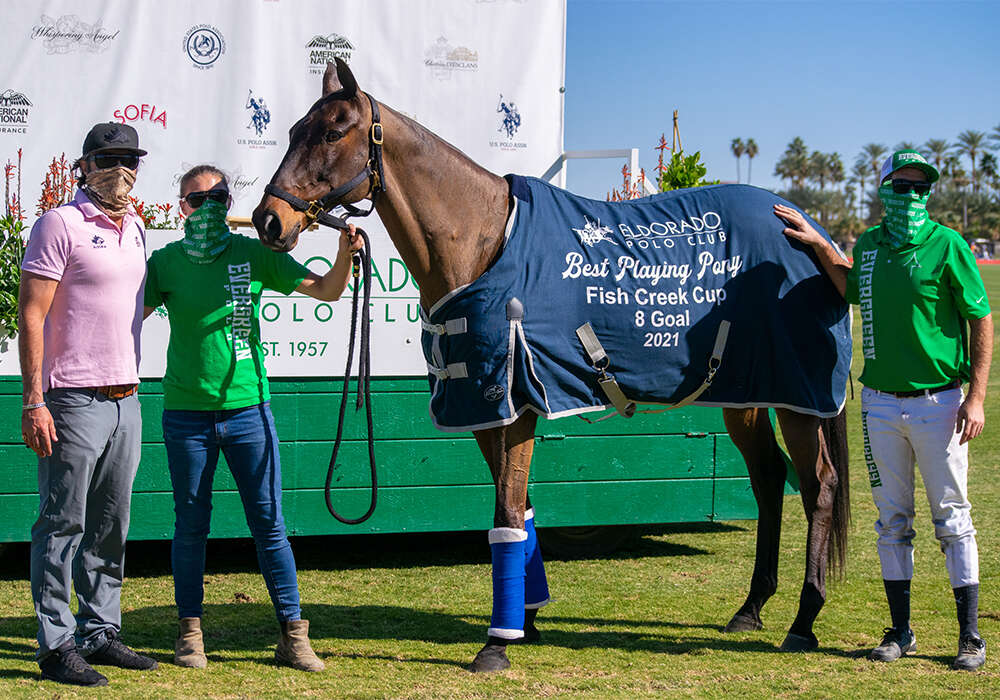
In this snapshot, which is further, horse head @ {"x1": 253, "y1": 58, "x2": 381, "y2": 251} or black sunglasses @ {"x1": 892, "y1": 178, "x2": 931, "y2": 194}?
black sunglasses @ {"x1": 892, "y1": 178, "x2": 931, "y2": 194}

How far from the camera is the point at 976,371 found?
3.50 meters

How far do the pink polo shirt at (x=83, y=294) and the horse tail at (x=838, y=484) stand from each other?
271 centimetres

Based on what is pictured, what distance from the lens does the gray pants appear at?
3.39 metres

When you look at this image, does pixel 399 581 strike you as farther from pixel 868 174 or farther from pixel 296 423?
pixel 868 174

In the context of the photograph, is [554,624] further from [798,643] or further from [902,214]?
[902,214]

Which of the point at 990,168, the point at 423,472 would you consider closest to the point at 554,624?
the point at 423,472

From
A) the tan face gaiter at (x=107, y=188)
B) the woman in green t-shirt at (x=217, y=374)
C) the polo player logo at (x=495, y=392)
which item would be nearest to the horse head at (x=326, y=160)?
the woman in green t-shirt at (x=217, y=374)

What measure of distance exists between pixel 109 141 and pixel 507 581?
2035 millimetres

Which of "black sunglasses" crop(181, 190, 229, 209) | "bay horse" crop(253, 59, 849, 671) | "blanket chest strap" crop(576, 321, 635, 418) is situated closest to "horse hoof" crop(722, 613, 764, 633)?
"bay horse" crop(253, 59, 849, 671)

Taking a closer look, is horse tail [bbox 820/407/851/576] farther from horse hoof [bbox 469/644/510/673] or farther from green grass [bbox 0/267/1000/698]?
horse hoof [bbox 469/644/510/673]

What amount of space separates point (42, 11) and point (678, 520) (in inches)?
160

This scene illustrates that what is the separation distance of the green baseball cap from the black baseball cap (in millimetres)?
2591

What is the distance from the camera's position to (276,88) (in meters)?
5.87

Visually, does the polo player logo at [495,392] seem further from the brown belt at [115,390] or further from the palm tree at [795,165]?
the palm tree at [795,165]
